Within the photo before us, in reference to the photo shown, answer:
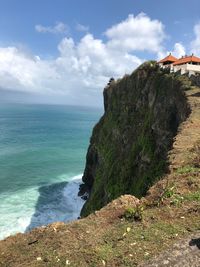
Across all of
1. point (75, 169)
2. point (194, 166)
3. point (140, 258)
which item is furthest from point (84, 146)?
point (140, 258)

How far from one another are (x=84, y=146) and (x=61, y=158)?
95.7 ft

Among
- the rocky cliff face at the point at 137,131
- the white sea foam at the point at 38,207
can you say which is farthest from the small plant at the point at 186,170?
the white sea foam at the point at 38,207

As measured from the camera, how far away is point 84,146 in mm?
132000

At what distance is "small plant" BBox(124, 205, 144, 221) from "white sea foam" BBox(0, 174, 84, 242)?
128ft

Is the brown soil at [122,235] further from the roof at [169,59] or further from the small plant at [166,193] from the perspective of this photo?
the roof at [169,59]

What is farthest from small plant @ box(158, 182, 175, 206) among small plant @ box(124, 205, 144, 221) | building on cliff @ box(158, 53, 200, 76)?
building on cliff @ box(158, 53, 200, 76)

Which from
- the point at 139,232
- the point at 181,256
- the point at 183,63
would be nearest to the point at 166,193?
the point at 139,232

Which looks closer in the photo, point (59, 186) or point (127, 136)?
point (127, 136)

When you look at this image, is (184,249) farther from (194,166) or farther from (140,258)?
(194,166)

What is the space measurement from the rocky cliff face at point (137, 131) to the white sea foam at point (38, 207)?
903 centimetres

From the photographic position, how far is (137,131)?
49.2m

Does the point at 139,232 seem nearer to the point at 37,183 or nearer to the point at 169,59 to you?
the point at 169,59

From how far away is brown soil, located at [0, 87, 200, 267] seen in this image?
12.0 meters

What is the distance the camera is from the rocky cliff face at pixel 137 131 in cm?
3619
